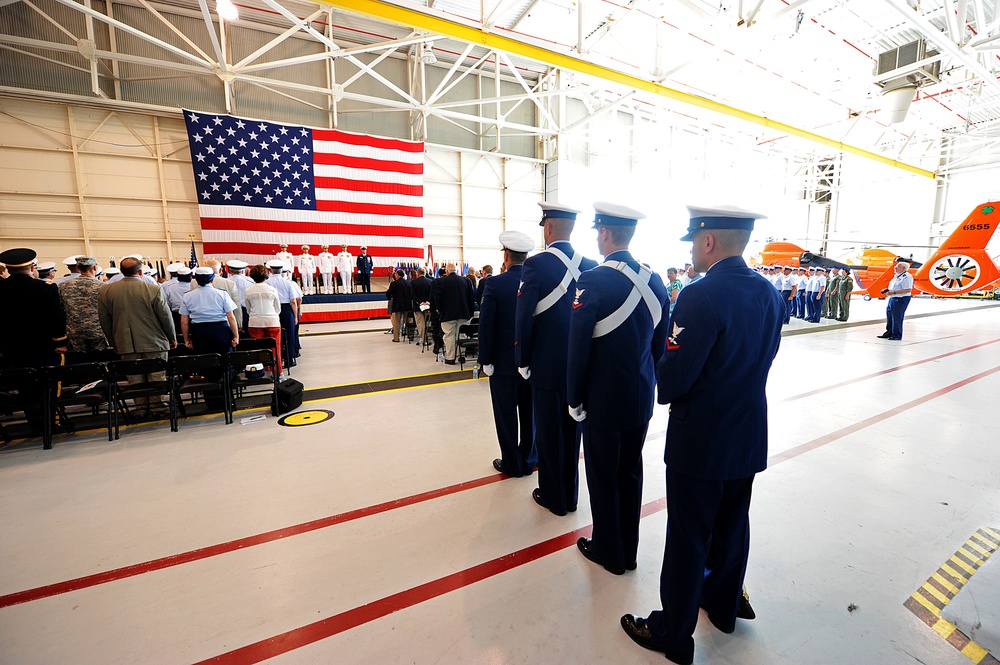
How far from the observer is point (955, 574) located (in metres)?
2.07

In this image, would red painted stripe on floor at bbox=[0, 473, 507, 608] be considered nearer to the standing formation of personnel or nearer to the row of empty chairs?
the row of empty chairs

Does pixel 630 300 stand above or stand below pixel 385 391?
above

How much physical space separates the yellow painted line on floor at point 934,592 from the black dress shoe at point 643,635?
1.35 metres

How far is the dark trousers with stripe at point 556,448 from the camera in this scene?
2.52m

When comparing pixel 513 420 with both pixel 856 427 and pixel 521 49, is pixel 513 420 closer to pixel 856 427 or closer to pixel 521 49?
pixel 856 427

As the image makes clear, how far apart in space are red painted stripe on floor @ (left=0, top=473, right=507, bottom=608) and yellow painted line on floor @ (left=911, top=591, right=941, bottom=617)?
234 centimetres

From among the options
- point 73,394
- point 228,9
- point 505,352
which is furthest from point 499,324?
point 228,9

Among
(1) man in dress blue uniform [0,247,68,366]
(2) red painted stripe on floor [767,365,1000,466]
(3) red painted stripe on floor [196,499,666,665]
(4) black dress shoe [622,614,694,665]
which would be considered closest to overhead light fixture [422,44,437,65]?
(1) man in dress blue uniform [0,247,68,366]

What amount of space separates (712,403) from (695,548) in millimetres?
554

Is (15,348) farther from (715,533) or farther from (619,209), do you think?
(715,533)

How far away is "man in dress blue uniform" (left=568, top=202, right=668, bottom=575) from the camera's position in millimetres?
1948

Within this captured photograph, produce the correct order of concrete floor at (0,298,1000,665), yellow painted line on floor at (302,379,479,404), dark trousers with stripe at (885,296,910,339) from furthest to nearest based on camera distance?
dark trousers with stripe at (885,296,910,339), yellow painted line on floor at (302,379,479,404), concrete floor at (0,298,1000,665)

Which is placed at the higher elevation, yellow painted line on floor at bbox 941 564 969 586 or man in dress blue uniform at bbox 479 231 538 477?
man in dress blue uniform at bbox 479 231 538 477

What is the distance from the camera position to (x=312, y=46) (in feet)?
45.2
